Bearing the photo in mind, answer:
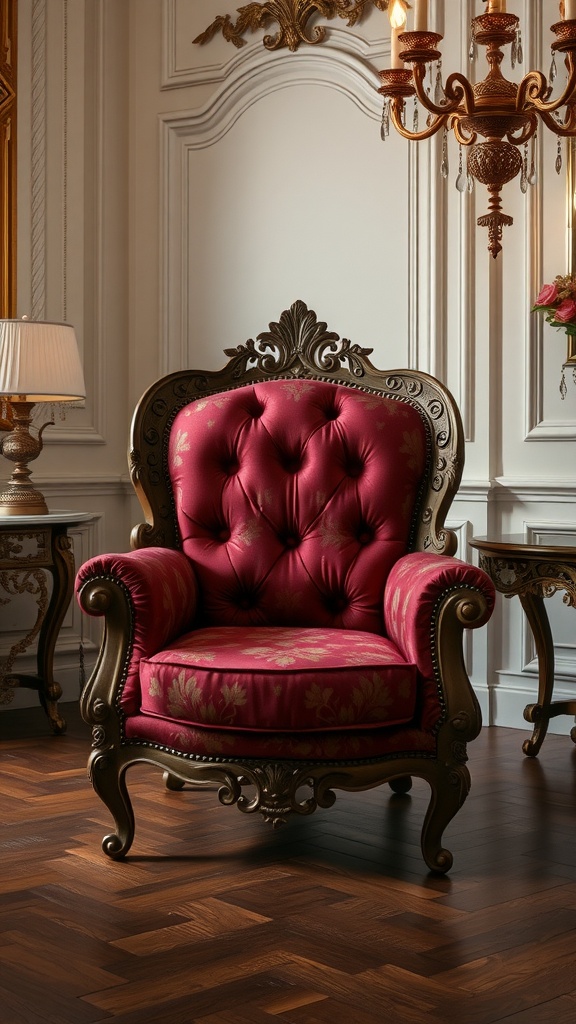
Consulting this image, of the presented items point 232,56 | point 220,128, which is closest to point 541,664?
point 220,128

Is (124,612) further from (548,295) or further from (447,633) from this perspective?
(548,295)

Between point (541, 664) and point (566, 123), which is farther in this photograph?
point (541, 664)

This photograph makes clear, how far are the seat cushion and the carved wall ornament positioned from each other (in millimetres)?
2601

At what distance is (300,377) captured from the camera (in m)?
3.05

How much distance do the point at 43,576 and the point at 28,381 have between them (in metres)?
0.68

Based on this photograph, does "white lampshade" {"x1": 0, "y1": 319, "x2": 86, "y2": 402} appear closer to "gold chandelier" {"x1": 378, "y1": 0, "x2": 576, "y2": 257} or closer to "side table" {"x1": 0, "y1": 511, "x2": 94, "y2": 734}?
"side table" {"x1": 0, "y1": 511, "x2": 94, "y2": 734}

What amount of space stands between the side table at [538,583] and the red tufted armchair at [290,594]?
507 mm

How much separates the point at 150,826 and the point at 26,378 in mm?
1488

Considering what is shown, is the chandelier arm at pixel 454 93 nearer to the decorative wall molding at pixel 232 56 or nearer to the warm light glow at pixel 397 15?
the warm light glow at pixel 397 15

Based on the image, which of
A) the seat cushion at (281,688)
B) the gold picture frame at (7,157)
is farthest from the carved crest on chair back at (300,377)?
the gold picture frame at (7,157)

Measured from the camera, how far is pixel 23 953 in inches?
79.6

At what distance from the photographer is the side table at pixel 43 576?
12.1 ft

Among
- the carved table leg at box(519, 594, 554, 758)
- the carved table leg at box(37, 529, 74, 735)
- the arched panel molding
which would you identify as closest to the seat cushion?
the carved table leg at box(519, 594, 554, 758)

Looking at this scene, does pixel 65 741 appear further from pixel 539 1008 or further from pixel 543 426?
pixel 539 1008
